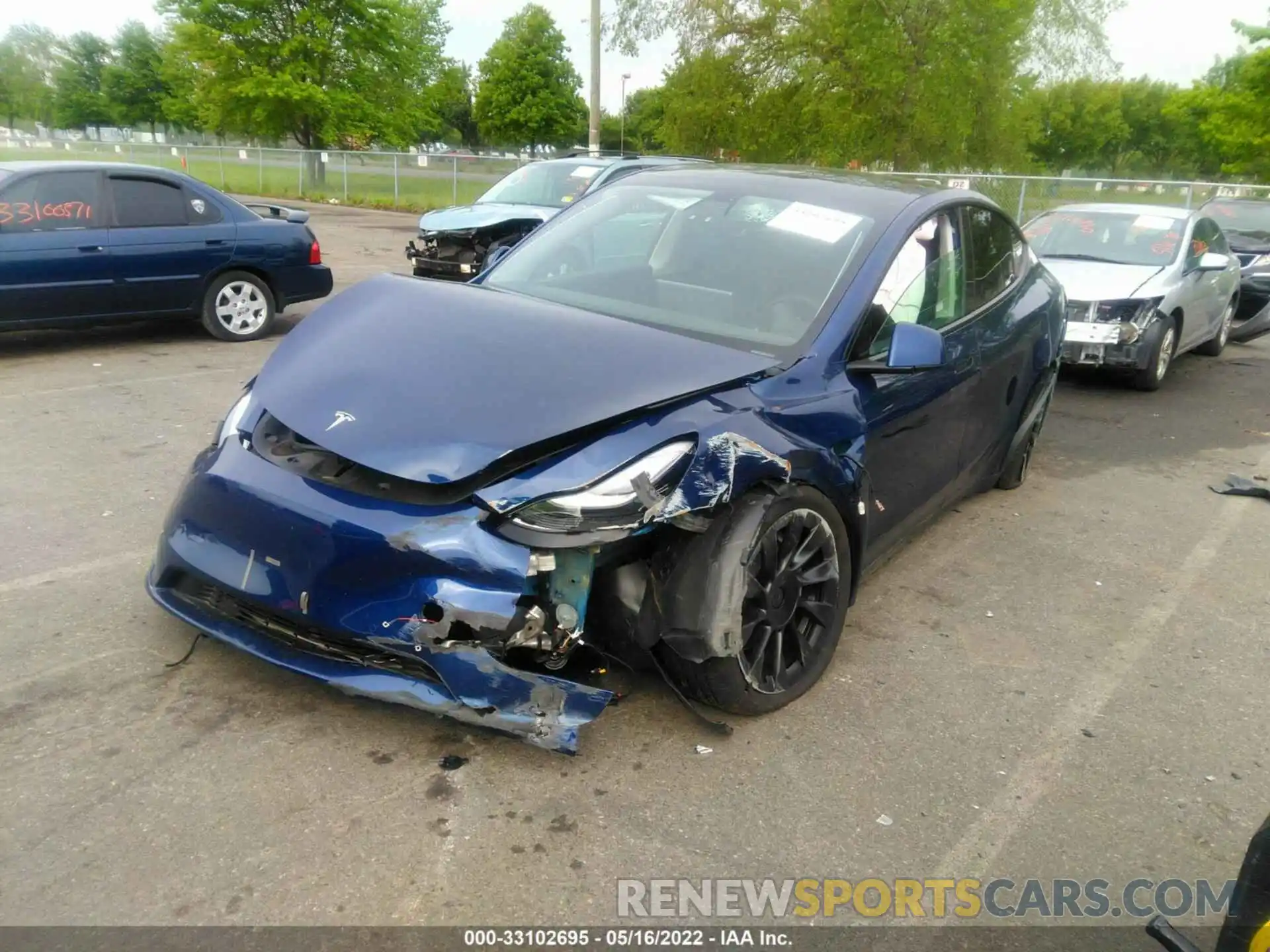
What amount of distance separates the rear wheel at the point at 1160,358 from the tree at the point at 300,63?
84.8ft

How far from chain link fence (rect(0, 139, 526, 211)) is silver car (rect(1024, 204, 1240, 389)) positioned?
15450mm

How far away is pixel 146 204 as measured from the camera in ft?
27.7

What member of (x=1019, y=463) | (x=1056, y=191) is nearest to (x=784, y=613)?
(x=1019, y=463)

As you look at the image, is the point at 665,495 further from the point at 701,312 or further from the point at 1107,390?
the point at 1107,390

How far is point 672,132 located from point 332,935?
2792cm

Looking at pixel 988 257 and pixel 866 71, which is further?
pixel 866 71

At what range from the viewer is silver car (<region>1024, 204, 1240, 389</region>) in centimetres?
838

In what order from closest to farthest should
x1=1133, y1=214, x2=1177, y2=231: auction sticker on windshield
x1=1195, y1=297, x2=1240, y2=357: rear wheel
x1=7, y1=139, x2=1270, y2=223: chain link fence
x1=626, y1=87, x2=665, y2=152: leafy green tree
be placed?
1. x1=1133, y1=214, x2=1177, y2=231: auction sticker on windshield
2. x1=1195, y1=297, x2=1240, y2=357: rear wheel
3. x1=7, y1=139, x2=1270, y2=223: chain link fence
4. x1=626, y1=87, x2=665, y2=152: leafy green tree

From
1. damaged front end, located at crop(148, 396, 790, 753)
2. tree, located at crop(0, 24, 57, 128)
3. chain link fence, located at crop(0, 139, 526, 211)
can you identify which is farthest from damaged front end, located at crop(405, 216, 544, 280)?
tree, located at crop(0, 24, 57, 128)

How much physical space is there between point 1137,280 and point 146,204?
8.51 metres

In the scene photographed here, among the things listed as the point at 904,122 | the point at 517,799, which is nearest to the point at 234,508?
the point at 517,799

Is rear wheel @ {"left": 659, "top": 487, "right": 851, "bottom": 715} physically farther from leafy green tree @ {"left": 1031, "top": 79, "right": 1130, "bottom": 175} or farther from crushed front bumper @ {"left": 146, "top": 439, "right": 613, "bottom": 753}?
leafy green tree @ {"left": 1031, "top": 79, "right": 1130, "bottom": 175}

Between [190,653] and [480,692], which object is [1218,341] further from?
[190,653]

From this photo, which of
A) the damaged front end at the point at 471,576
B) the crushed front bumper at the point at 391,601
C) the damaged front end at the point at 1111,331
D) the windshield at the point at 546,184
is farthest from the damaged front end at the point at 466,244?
the crushed front bumper at the point at 391,601
